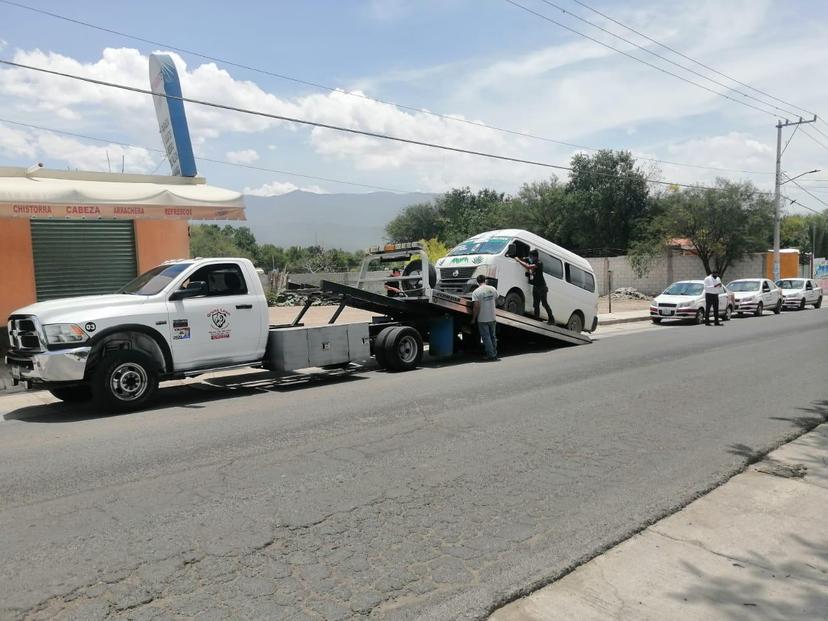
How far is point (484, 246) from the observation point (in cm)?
1472

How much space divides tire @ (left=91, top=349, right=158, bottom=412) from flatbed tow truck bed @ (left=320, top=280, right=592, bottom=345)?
3.32m

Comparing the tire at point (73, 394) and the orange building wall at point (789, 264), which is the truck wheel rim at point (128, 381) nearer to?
the tire at point (73, 394)

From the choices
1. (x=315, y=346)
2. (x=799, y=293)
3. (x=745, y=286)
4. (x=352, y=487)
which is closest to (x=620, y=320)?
(x=745, y=286)

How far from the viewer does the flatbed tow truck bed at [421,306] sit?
11.1 meters

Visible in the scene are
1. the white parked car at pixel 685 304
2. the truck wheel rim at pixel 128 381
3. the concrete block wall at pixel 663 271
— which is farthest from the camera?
the concrete block wall at pixel 663 271

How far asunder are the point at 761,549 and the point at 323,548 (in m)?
2.87

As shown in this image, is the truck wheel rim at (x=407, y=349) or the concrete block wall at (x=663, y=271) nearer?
the truck wheel rim at (x=407, y=349)

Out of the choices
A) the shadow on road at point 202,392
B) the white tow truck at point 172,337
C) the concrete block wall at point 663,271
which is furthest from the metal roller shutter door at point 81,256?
the concrete block wall at point 663,271

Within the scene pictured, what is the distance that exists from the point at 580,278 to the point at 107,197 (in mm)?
11116

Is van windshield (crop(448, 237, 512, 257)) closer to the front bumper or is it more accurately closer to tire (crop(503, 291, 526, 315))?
tire (crop(503, 291, 526, 315))

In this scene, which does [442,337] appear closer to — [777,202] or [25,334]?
[25,334]

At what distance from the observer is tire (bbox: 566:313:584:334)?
1649 cm

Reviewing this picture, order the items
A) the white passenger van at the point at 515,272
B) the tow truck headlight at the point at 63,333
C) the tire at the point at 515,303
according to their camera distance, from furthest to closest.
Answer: the tire at the point at 515,303 → the white passenger van at the point at 515,272 → the tow truck headlight at the point at 63,333

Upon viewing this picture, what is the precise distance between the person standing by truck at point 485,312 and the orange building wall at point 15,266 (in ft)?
30.2
